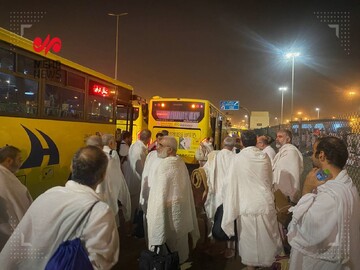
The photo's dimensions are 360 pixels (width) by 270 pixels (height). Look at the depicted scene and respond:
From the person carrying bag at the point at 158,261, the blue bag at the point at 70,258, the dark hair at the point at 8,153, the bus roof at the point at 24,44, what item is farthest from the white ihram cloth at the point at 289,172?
the bus roof at the point at 24,44

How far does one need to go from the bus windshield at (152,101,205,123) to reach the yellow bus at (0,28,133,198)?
683 centimetres

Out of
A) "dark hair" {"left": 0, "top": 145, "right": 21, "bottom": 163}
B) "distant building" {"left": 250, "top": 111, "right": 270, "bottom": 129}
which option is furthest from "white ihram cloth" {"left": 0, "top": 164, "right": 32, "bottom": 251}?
"distant building" {"left": 250, "top": 111, "right": 270, "bottom": 129}

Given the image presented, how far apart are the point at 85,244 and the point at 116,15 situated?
2966 cm

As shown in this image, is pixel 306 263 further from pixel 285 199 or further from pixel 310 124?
pixel 310 124

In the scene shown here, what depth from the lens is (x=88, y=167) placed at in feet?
7.50

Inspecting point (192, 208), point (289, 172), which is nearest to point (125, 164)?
point (192, 208)

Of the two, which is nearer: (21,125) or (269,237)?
(269,237)

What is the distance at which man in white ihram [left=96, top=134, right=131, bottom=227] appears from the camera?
16.5ft

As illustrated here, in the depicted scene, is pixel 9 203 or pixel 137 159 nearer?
pixel 9 203

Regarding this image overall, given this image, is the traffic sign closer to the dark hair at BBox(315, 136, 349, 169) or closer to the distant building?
the distant building

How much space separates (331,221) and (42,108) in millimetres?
5997

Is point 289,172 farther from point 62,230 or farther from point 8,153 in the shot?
point 62,230

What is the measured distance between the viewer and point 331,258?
2.59 meters

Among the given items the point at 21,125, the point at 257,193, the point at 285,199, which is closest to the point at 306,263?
the point at 257,193
